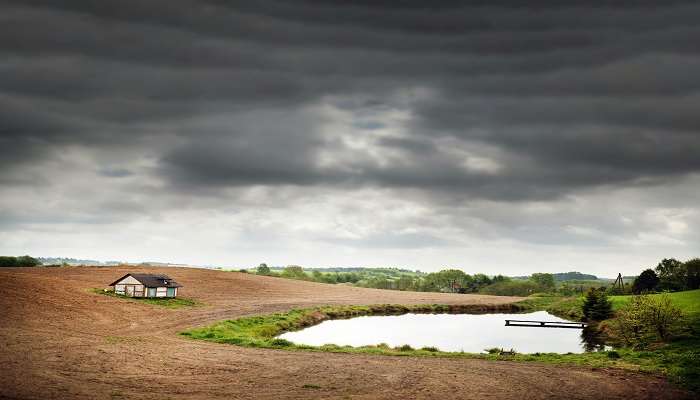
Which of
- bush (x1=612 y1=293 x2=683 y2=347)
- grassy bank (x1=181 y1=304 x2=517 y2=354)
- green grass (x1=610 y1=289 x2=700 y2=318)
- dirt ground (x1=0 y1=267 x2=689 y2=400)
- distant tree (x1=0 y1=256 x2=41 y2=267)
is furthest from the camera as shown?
distant tree (x1=0 y1=256 x2=41 y2=267)

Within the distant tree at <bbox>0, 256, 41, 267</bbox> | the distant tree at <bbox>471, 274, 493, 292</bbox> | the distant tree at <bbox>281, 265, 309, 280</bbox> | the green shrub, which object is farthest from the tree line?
the distant tree at <bbox>0, 256, 41, 267</bbox>

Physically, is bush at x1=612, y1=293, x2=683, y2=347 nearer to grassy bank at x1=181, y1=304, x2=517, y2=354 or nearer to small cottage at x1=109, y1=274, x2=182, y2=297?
grassy bank at x1=181, y1=304, x2=517, y2=354

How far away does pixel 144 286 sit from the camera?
70.8 metres

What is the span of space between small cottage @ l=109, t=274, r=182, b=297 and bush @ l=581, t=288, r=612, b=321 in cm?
5405

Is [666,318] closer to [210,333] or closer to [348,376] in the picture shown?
[348,376]

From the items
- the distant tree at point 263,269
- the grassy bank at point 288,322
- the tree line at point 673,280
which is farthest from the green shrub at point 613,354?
the distant tree at point 263,269

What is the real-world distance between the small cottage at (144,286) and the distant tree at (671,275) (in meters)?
85.3

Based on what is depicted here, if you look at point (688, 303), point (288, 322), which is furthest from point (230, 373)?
point (688, 303)

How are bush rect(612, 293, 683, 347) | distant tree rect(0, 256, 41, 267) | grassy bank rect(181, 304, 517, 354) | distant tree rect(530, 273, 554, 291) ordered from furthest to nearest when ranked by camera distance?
distant tree rect(530, 273, 554, 291) < distant tree rect(0, 256, 41, 267) < bush rect(612, 293, 683, 347) < grassy bank rect(181, 304, 517, 354)

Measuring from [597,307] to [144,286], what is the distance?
57653 millimetres

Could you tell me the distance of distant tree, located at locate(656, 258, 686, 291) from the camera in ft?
330

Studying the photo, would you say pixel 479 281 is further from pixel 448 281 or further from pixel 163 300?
pixel 163 300

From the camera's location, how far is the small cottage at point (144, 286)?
7088 cm

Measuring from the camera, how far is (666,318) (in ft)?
139
